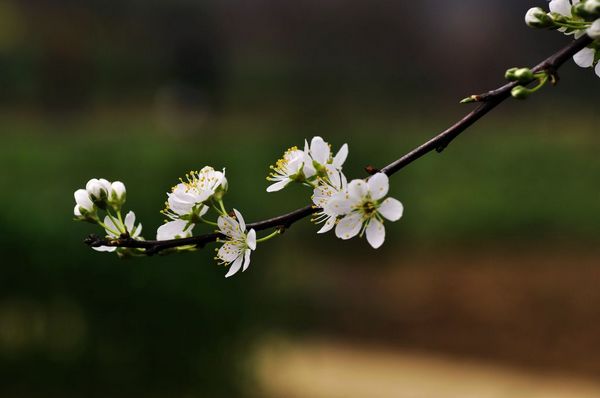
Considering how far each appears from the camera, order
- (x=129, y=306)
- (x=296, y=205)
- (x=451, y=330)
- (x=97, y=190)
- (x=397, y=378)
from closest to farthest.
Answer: (x=97, y=190) → (x=129, y=306) → (x=397, y=378) → (x=451, y=330) → (x=296, y=205)

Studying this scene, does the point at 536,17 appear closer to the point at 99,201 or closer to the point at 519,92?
the point at 519,92

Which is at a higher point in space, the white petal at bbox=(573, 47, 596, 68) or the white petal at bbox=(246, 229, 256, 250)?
the white petal at bbox=(573, 47, 596, 68)

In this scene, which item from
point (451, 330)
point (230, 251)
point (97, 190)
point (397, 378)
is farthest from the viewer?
point (451, 330)

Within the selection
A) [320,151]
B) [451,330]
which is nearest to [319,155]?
[320,151]

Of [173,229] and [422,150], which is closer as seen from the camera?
[422,150]

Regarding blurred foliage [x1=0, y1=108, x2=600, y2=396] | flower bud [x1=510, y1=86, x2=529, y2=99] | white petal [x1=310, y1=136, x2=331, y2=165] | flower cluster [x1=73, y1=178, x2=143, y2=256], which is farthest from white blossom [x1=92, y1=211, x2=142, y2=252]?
blurred foliage [x1=0, y1=108, x2=600, y2=396]

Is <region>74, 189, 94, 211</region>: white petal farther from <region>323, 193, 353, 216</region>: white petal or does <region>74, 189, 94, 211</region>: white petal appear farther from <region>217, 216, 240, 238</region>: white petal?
<region>323, 193, 353, 216</region>: white petal
